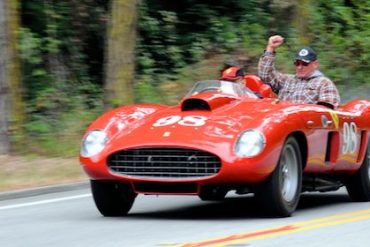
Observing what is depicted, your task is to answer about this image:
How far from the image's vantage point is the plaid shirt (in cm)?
1119

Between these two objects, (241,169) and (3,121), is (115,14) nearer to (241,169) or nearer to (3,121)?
(3,121)

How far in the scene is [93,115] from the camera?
60.0ft

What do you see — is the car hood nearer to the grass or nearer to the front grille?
the front grille

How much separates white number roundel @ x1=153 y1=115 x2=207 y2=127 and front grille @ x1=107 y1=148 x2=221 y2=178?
0.41m

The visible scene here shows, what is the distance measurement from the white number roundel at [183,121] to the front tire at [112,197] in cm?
71

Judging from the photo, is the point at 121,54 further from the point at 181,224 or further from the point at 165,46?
the point at 181,224

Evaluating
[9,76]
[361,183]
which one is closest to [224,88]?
[361,183]

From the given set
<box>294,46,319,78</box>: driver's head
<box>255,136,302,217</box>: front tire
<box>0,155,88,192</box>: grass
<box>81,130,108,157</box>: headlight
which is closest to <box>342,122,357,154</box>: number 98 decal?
<box>294,46,319,78</box>: driver's head

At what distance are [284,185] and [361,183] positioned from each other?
1.84m

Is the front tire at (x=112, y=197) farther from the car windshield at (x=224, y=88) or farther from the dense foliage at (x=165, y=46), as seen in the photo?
the dense foliage at (x=165, y=46)

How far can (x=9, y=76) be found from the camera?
15500 mm

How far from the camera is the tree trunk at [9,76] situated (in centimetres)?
1539

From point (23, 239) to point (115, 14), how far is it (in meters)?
8.31

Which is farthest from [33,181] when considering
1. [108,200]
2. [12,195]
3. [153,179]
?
[153,179]
